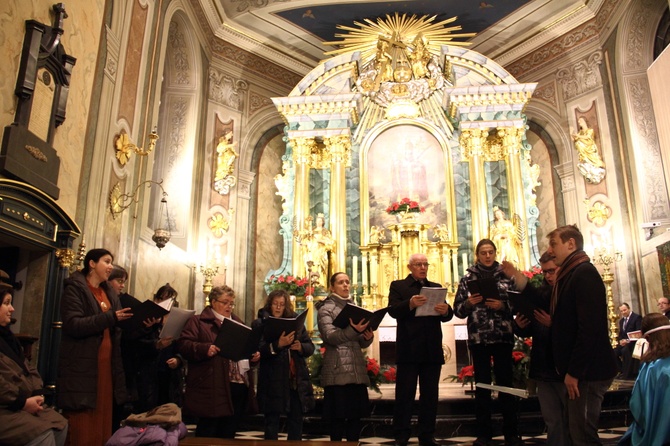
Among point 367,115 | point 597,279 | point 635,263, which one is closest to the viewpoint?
point 597,279

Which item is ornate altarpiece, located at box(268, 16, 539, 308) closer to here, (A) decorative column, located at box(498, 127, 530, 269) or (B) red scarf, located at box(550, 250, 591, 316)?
(A) decorative column, located at box(498, 127, 530, 269)

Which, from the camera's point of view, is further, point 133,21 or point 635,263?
point 635,263

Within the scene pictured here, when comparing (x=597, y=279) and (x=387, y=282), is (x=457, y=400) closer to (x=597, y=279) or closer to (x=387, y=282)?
(x=597, y=279)

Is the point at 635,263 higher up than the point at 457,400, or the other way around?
the point at 635,263

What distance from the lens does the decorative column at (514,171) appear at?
416 inches

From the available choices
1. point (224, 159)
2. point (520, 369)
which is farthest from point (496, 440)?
point (224, 159)

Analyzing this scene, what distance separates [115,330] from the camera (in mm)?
4004

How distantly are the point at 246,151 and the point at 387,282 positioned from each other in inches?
169

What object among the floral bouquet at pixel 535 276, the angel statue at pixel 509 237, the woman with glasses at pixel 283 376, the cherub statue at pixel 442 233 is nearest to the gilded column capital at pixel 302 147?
the cherub statue at pixel 442 233

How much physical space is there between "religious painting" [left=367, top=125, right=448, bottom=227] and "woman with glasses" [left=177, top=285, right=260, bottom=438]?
7.13 meters

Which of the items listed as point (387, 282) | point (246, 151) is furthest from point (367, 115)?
point (387, 282)

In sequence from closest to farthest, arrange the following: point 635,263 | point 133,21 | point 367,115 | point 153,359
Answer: point 153,359 → point 133,21 → point 635,263 → point 367,115

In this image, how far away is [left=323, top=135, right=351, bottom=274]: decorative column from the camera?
35.1ft

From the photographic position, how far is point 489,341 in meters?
4.46
